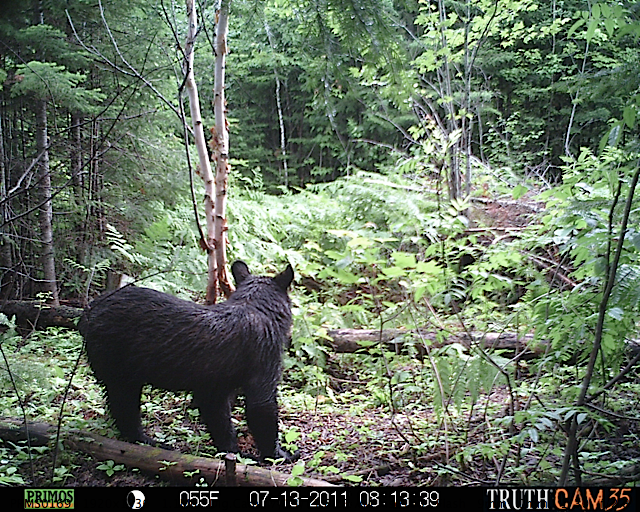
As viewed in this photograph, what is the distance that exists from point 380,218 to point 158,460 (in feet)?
7.27

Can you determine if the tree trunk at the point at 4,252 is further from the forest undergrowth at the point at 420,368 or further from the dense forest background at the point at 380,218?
the forest undergrowth at the point at 420,368

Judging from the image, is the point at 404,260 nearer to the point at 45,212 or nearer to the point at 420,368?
the point at 420,368

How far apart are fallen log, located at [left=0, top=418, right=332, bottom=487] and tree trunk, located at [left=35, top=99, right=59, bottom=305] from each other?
1464 millimetres

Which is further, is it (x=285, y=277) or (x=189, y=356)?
(x=285, y=277)

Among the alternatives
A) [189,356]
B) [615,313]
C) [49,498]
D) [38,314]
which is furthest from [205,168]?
[615,313]

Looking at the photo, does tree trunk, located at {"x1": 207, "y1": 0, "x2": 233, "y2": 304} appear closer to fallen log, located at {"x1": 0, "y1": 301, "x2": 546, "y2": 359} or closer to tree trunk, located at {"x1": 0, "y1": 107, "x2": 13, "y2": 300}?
fallen log, located at {"x1": 0, "y1": 301, "x2": 546, "y2": 359}

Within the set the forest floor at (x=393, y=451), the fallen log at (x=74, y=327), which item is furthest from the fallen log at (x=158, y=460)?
the fallen log at (x=74, y=327)

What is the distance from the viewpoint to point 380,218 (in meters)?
3.67

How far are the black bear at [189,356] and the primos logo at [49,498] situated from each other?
1.45 ft

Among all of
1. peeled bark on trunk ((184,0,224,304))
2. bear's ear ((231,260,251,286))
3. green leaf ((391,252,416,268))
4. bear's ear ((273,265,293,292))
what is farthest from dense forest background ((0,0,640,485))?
bear's ear ((231,260,251,286))

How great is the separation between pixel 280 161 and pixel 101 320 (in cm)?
487

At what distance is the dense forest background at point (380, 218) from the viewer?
2160mm

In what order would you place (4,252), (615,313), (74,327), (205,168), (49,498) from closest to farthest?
1. (615,313)
2. (49,498)
3. (205,168)
4. (74,327)
5. (4,252)

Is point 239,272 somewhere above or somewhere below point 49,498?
above
